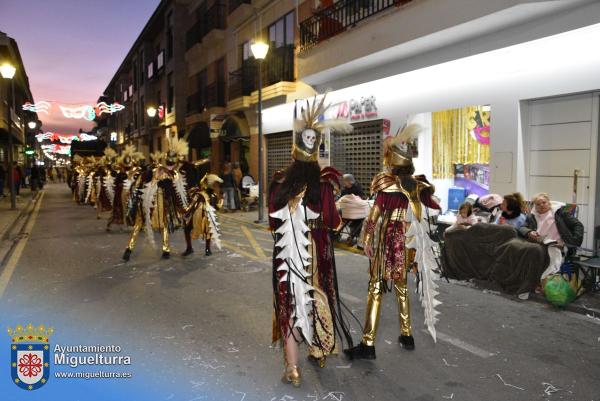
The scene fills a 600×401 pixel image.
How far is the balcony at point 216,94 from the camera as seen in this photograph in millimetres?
24222

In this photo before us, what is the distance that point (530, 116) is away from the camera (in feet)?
31.0

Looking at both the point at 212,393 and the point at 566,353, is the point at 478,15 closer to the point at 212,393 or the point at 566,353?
the point at 566,353

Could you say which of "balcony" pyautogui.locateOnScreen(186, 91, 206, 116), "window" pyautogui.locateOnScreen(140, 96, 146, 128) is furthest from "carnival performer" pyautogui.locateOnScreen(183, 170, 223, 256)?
"window" pyautogui.locateOnScreen(140, 96, 146, 128)

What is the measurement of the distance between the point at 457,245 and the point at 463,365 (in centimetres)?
326

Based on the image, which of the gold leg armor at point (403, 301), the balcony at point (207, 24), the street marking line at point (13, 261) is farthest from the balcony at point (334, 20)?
the balcony at point (207, 24)

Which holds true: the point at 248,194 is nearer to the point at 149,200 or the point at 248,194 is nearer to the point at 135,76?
the point at 149,200

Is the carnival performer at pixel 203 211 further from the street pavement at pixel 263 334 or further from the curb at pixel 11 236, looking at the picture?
the curb at pixel 11 236

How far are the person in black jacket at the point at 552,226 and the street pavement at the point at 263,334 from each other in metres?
0.96

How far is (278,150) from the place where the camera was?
20.1 m

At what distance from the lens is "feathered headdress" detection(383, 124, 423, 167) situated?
4.36 m

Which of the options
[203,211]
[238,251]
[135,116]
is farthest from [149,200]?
[135,116]

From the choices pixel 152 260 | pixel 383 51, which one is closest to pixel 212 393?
pixel 152 260

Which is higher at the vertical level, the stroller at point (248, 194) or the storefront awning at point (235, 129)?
the storefront awning at point (235, 129)

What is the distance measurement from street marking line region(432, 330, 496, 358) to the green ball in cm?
183
